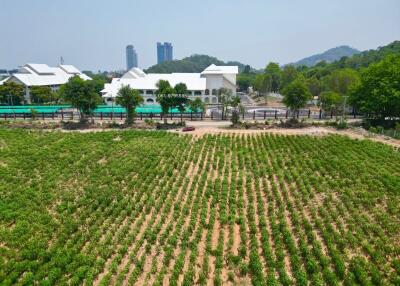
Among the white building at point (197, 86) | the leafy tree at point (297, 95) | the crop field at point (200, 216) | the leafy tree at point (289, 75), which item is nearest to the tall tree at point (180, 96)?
the crop field at point (200, 216)

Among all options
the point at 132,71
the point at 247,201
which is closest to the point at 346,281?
the point at 247,201

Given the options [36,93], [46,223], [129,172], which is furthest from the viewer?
[36,93]

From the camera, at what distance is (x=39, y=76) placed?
8325 cm

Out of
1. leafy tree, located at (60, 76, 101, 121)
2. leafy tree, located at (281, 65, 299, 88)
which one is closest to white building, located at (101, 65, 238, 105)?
leafy tree, located at (281, 65, 299, 88)

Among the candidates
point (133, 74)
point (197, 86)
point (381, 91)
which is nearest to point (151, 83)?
point (197, 86)

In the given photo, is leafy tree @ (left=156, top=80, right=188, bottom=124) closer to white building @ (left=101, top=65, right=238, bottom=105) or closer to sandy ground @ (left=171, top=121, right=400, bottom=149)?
sandy ground @ (left=171, top=121, right=400, bottom=149)

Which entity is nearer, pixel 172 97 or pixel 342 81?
pixel 172 97

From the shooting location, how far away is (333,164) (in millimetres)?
26875

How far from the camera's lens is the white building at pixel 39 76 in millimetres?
74250

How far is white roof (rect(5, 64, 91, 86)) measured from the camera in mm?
76213

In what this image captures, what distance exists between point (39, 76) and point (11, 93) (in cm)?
1919

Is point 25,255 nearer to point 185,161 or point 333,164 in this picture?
point 185,161

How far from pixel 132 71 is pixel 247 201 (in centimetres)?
7969

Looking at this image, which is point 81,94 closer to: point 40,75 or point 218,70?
point 218,70
